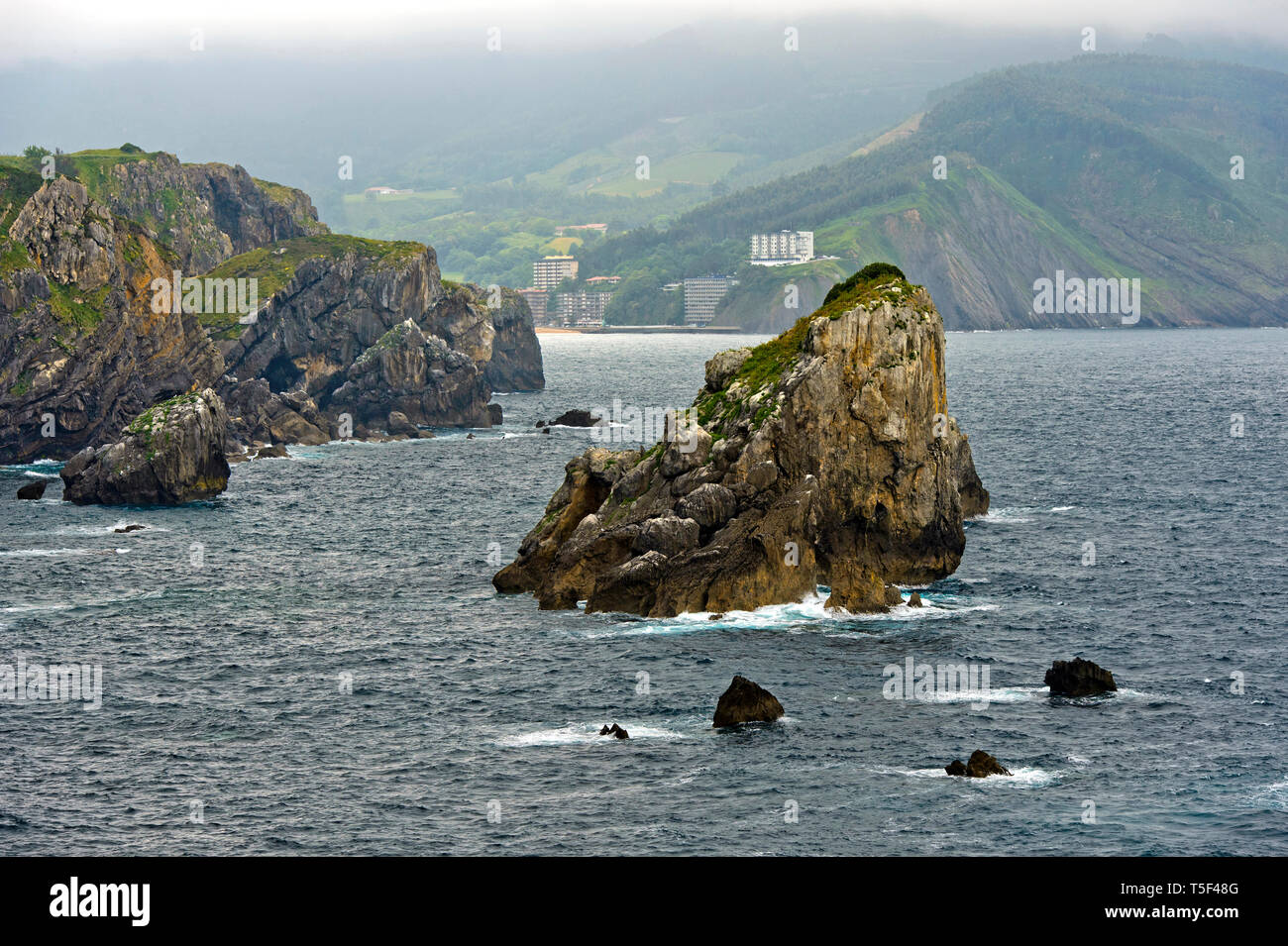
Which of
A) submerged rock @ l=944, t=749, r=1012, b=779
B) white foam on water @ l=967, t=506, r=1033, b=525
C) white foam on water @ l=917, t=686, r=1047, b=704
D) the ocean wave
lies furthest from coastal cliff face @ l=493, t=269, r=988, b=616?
→ the ocean wave

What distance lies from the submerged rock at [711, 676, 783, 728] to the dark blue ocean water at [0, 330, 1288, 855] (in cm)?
128

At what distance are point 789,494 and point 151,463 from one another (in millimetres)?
66369

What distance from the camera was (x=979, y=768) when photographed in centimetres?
5412

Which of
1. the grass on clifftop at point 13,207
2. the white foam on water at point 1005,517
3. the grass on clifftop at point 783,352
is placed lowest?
the white foam on water at point 1005,517

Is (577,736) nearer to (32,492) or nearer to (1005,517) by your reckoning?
(1005,517)

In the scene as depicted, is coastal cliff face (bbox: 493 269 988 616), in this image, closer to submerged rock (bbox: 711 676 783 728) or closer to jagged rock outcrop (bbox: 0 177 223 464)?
submerged rock (bbox: 711 676 783 728)

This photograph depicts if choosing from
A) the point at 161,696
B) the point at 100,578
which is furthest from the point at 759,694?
the point at 100,578

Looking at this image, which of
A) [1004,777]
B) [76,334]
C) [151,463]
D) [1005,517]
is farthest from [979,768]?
[76,334]

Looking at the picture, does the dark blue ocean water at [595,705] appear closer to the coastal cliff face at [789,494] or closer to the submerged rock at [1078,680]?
the submerged rock at [1078,680]

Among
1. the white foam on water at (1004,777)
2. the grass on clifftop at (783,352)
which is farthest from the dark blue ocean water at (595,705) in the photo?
the grass on clifftop at (783,352)

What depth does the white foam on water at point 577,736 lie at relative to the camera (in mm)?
59406

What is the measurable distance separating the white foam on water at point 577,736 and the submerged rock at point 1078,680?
1890cm

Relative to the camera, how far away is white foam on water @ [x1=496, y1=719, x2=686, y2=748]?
59406mm
